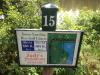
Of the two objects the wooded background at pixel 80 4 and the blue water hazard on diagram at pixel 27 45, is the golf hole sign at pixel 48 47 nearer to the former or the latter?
the blue water hazard on diagram at pixel 27 45

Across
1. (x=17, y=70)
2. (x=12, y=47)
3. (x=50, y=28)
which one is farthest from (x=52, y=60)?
(x=12, y=47)

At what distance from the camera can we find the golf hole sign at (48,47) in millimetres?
3451

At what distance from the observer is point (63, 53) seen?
3.53 metres

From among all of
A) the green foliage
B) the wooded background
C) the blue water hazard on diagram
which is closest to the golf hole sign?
the blue water hazard on diagram

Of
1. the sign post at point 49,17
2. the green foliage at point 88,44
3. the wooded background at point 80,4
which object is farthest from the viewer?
the wooded background at point 80,4

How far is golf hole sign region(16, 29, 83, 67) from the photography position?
345cm

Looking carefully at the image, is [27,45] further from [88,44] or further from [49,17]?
[88,44]

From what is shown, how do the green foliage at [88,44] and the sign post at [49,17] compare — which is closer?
the sign post at [49,17]

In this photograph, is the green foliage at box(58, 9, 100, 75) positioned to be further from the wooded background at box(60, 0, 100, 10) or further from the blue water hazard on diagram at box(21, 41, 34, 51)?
the wooded background at box(60, 0, 100, 10)

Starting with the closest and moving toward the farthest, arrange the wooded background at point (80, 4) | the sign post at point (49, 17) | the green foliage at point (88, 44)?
the sign post at point (49, 17) < the green foliage at point (88, 44) < the wooded background at point (80, 4)

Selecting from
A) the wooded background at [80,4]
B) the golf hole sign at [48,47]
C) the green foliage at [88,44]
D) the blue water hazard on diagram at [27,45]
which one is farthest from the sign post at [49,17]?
the wooded background at [80,4]

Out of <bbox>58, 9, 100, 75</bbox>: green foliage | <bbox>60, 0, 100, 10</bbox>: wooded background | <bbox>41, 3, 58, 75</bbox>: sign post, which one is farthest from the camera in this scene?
<bbox>60, 0, 100, 10</bbox>: wooded background

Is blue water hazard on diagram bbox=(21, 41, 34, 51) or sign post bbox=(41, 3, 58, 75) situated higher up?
sign post bbox=(41, 3, 58, 75)

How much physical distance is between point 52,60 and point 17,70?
1031mm
